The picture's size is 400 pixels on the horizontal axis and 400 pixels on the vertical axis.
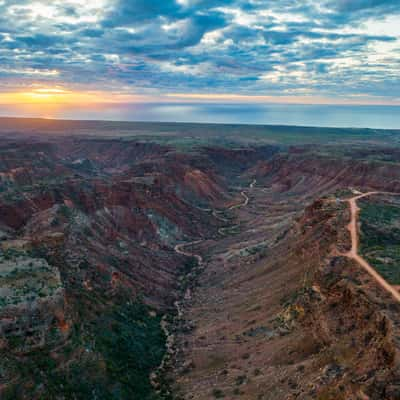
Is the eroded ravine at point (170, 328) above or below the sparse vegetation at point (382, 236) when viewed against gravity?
below

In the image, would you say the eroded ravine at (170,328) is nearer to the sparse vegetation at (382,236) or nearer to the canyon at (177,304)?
the canyon at (177,304)

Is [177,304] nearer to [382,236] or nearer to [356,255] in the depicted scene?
[356,255]

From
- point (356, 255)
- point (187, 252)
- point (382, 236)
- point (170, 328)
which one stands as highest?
point (382, 236)

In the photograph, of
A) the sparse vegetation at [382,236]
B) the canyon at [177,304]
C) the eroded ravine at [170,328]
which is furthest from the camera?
the sparse vegetation at [382,236]

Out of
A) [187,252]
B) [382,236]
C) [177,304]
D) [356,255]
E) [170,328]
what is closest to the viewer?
[356,255]

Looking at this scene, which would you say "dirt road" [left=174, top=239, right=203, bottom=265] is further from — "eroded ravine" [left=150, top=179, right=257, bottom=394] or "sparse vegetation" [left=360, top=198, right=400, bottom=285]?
"sparse vegetation" [left=360, top=198, right=400, bottom=285]

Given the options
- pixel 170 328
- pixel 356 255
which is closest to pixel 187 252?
pixel 170 328

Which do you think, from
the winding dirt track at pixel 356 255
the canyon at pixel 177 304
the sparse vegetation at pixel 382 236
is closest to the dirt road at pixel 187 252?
the canyon at pixel 177 304

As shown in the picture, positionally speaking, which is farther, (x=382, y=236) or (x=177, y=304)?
(x=177, y=304)
